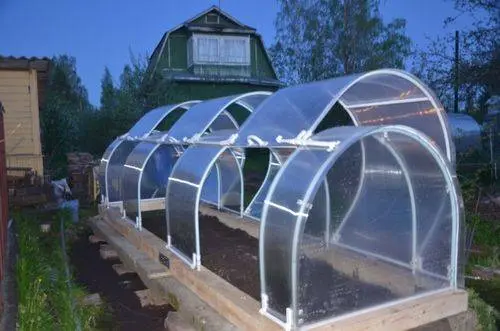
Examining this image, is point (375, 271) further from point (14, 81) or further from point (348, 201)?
point (14, 81)

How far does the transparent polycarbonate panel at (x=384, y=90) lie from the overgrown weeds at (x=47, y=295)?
11.7 feet

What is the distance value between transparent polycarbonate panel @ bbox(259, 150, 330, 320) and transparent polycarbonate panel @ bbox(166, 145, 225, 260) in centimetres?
157

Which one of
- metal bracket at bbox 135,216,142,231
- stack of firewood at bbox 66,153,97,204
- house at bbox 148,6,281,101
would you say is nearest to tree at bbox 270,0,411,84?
house at bbox 148,6,281,101

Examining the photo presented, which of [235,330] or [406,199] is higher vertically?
[406,199]

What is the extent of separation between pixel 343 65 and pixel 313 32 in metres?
2.24

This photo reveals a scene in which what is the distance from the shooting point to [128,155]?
858 cm

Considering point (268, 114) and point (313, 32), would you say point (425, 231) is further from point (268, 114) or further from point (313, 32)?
point (313, 32)

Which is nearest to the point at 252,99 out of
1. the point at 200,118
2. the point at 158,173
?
the point at 200,118

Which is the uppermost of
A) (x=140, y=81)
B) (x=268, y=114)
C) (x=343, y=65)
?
(x=343, y=65)

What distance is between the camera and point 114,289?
5984 millimetres

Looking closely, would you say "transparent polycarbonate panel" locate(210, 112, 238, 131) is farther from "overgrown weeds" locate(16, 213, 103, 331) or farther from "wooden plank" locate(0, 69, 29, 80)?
Result: "wooden plank" locate(0, 69, 29, 80)

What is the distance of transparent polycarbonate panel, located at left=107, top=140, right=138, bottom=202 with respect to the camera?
8.77 m

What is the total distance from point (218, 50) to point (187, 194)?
54.2 ft

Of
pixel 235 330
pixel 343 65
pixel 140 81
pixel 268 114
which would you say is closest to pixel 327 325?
pixel 235 330
